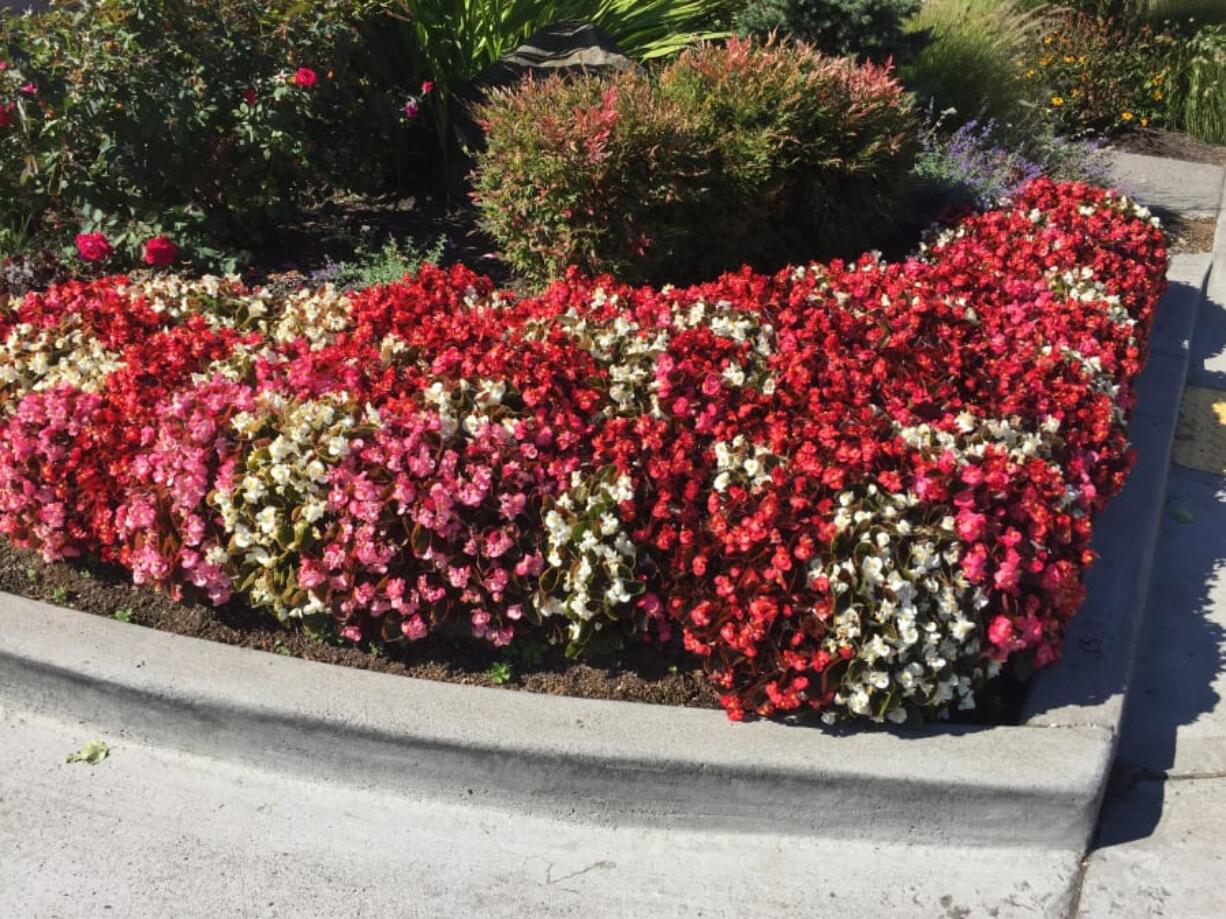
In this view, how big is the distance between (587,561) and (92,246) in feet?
9.55

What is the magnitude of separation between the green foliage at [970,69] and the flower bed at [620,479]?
13.6 ft

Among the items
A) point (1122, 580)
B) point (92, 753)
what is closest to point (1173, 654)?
point (1122, 580)

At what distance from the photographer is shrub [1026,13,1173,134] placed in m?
9.73

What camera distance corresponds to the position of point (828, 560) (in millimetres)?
2967

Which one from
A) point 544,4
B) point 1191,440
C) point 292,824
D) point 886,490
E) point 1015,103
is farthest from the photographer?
point 1015,103

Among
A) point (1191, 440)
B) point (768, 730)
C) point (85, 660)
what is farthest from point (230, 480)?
point (1191, 440)

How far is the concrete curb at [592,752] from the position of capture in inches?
111

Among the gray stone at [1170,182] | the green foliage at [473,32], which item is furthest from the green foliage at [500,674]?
the gray stone at [1170,182]

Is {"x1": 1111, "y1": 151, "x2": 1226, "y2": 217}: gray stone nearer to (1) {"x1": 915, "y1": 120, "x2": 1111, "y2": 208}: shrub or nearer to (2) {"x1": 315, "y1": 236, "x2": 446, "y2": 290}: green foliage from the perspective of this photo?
(1) {"x1": 915, "y1": 120, "x2": 1111, "y2": 208}: shrub

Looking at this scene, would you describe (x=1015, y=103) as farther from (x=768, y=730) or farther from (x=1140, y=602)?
(x=768, y=730)

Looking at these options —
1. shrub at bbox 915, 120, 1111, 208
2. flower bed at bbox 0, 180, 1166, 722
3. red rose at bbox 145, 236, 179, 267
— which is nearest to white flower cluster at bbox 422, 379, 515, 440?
flower bed at bbox 0, 180, 1166, 722

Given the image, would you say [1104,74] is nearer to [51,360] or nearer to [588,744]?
[51,360]

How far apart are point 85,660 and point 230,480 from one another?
1.94ft

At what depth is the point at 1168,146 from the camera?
9.47 m
